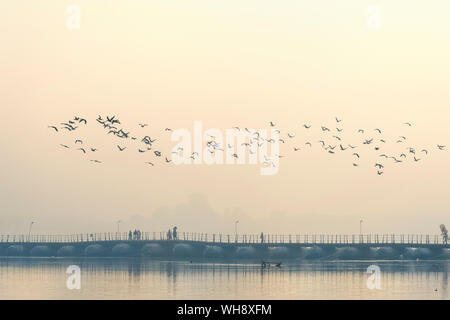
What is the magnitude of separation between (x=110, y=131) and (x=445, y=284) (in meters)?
61.7

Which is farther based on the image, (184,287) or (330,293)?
(184,287)

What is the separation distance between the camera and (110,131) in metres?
116
